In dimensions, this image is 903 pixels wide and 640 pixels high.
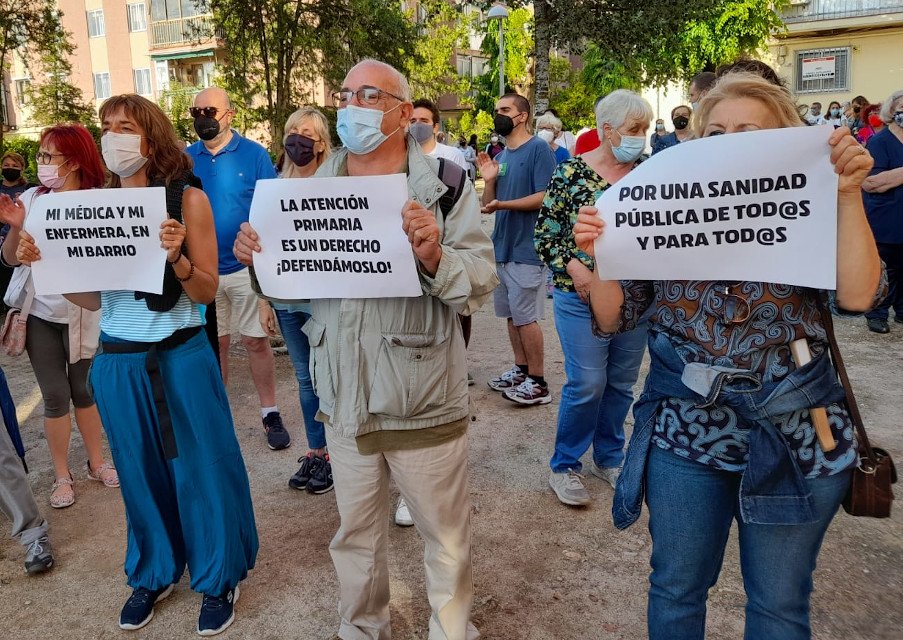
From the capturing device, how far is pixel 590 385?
3.73m

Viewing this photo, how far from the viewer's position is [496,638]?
283 cm

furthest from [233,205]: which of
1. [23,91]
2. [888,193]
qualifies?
[23,91]

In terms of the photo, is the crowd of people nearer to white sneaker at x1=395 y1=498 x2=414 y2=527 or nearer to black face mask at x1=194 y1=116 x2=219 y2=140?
white sneaker at x1=395 y1=498 x2=414 y2=527

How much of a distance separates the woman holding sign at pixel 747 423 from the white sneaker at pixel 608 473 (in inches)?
76.7

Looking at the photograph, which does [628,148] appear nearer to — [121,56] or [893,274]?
[893,274]

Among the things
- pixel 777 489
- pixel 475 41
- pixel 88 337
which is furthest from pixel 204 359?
pixel 475 41

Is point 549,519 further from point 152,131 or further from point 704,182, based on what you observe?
point 152,131

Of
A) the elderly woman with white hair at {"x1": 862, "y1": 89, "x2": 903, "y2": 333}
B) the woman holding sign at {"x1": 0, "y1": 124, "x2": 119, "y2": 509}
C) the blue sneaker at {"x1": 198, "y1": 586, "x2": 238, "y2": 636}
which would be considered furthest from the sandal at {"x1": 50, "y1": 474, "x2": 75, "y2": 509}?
the elderly woman with white hair at {"x1": 862, "y1": 89, "x2": 903, "y2": 333}

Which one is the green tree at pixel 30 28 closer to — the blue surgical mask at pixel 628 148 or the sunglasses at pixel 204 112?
the sunglasses at pixel 204 112

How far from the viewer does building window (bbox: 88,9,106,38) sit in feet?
111

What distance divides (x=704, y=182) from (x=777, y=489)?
0.82 m

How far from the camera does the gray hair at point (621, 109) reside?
138 inches

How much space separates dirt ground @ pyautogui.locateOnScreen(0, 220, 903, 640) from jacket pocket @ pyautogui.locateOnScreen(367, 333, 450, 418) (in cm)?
108

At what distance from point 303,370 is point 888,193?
5.85 m
